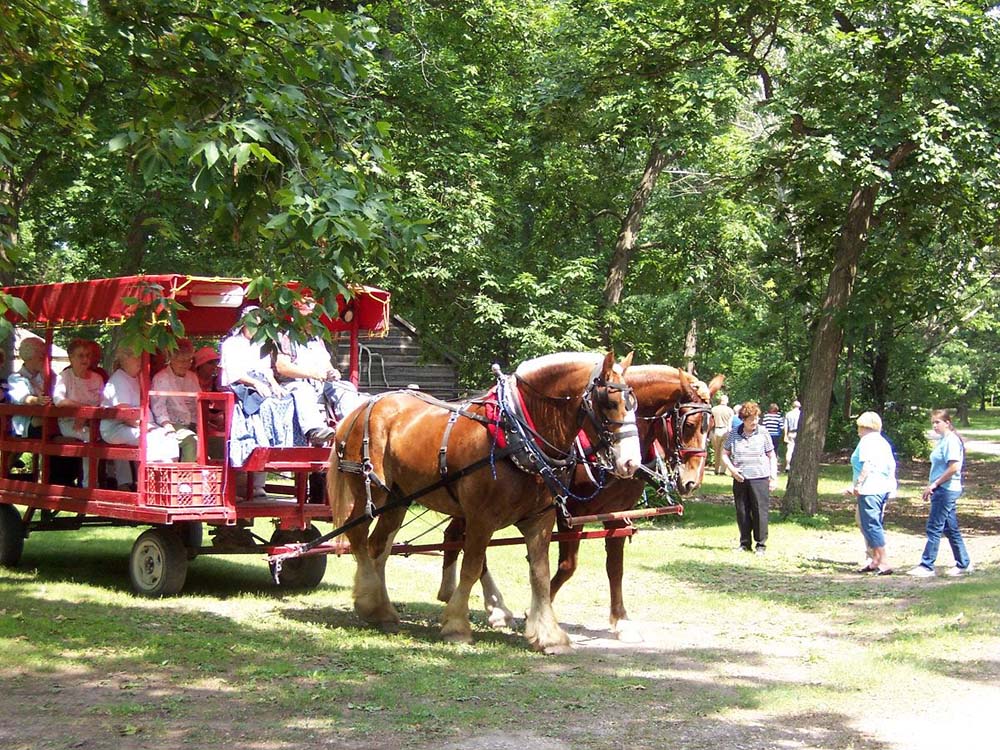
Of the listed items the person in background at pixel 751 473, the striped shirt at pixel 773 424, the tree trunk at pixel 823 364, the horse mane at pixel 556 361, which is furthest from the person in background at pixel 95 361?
the striped shirt at pixel 773 424

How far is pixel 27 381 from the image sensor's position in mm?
12109

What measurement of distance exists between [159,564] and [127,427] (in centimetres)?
127

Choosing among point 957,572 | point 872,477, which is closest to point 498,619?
point 872,477

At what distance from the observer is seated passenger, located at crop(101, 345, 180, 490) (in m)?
10.1

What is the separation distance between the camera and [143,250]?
20.7 meters

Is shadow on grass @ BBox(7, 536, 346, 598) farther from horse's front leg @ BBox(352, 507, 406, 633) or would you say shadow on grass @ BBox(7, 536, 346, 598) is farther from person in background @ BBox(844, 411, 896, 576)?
person in background @ BBox(844, 411, 896, 576)

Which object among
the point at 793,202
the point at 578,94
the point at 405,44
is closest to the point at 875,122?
the point at 793,202

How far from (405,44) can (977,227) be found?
10451 millimetres

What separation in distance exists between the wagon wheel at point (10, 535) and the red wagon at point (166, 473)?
10 mm

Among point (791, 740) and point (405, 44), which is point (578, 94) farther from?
point (791, 740)

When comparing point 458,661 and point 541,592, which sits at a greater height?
point 541,592

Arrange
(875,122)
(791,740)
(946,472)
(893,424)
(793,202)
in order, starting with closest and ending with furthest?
(791,740), (946,472), (875,122), (793,202), (893,424)

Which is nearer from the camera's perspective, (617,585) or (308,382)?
(617,585)

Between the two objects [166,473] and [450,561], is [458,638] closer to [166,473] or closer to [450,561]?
[450,561]
